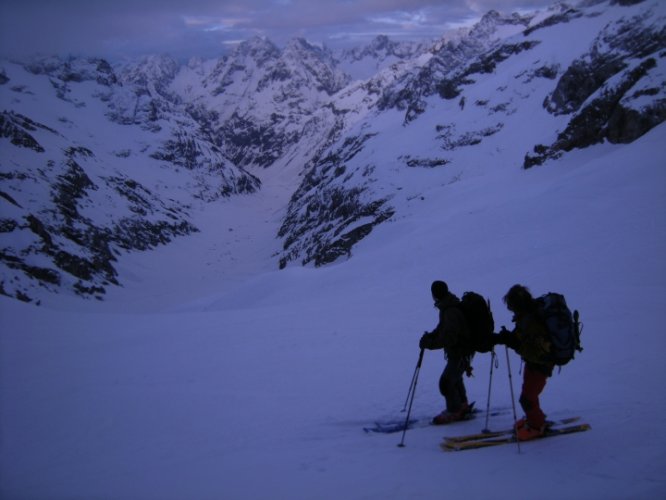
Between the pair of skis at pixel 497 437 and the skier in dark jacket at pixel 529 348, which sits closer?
the skier in dark jacket at pixel 529 348

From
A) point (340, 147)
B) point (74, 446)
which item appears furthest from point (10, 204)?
point (340, 147)

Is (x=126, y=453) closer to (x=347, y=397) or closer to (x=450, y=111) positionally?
(x=347, y=397)

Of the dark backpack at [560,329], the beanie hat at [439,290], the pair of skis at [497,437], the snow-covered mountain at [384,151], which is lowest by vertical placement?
the pair of skis at [497,437]

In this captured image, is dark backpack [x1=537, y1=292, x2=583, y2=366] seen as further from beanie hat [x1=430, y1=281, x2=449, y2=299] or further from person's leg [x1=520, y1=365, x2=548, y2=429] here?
beanie hat [x1=430, y1=281, x2=449, y2=299]

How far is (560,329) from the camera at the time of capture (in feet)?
18.8

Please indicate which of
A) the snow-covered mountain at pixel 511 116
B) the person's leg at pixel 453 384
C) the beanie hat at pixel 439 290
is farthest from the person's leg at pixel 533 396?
the snow-covered mountain at pixel 511 116

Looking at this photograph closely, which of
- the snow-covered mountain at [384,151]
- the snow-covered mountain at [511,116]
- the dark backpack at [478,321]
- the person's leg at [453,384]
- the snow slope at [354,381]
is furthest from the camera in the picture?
the snow-covered mountain at [384,151]

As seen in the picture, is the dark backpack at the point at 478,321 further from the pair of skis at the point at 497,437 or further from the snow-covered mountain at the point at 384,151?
the snow-covered mountain at the point at 384,151

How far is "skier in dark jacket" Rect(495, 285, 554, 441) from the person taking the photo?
5.92 metres

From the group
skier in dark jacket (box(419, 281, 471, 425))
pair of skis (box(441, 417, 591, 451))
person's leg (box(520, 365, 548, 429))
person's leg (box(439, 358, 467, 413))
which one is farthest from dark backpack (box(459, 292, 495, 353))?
pair of skis (box(441, 417, 591, 451))

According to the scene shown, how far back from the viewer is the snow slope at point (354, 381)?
5.86 meters

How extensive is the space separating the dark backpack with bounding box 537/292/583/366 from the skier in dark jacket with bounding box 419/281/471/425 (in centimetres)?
126

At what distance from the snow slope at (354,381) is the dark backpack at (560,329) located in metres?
1.27

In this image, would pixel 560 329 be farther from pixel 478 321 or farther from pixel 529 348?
pixel 478 321
